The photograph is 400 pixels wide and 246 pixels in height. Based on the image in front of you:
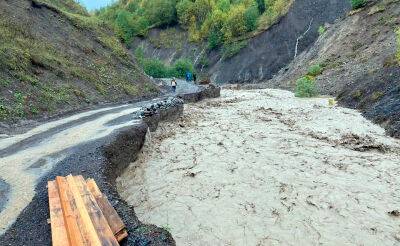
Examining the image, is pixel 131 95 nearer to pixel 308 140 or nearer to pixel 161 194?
pixel 308 140

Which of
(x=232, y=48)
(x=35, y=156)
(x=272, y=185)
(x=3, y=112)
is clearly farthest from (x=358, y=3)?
(x=35, y=156)


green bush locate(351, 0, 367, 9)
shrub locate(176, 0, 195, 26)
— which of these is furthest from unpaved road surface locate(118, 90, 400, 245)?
shrub locate(176, 0, 195, 26)

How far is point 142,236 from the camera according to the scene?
9.53 m

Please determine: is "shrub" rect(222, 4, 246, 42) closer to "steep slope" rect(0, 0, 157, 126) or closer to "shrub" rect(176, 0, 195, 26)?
"shrub" rect(176, 0, 195, 26)

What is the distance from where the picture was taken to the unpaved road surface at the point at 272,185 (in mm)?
11438

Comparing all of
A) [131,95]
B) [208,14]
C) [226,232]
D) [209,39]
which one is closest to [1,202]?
[226,232]

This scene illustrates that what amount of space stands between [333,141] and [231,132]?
6.42 m

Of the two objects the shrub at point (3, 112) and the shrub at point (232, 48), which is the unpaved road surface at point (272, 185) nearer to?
the shrub at point (3, 112)

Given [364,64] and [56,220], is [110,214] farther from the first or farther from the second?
[364,64]

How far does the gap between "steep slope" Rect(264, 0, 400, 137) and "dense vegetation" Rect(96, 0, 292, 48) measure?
3155cm

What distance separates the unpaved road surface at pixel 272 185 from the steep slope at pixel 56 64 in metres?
9.58

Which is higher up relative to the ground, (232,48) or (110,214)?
(232,48)

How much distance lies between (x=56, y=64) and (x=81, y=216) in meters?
28.3

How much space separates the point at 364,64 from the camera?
42938 millimetres
